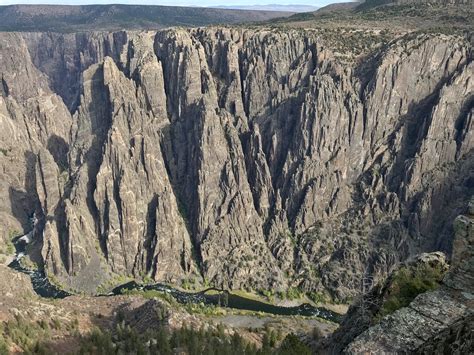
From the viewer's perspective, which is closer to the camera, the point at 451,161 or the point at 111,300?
the point at 111,300

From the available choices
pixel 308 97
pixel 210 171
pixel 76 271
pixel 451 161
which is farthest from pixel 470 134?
pixel 76 271

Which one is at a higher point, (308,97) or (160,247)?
(308,97)

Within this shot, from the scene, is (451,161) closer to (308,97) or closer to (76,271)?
(308,97)

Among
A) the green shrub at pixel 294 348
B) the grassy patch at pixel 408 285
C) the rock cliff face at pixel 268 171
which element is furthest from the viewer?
the rock cliff face at pixel 268 171

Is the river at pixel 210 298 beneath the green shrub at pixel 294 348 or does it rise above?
beneath

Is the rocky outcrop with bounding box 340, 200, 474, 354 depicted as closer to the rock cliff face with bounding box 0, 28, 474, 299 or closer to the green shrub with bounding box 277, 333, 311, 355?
the green shrub with bounding box 277, 333, 311, 355

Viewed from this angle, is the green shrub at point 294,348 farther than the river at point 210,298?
No

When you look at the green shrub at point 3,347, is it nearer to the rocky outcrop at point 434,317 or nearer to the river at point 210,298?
the rocky outcrop at point 434,317

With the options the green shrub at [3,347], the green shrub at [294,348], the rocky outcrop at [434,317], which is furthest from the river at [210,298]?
the rocky outcrop at [434,317]
